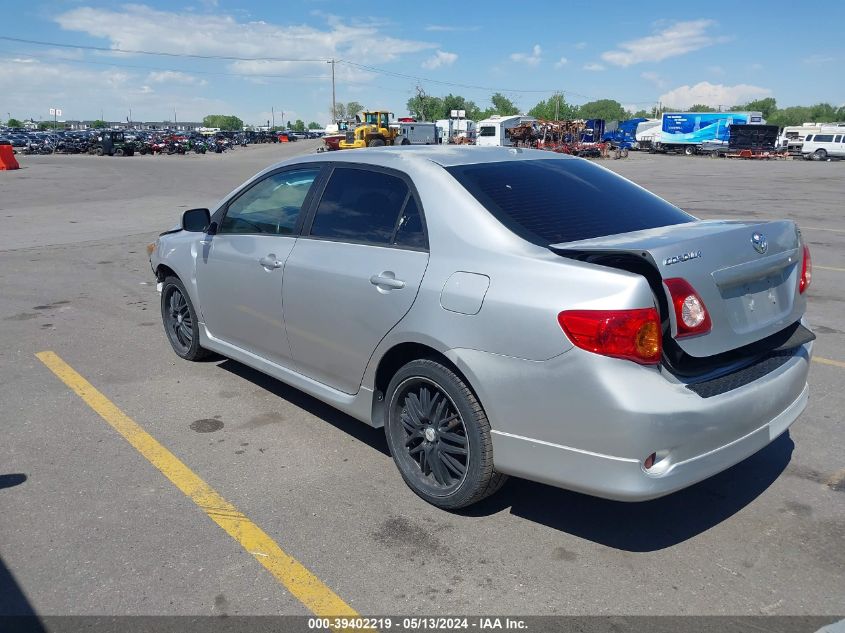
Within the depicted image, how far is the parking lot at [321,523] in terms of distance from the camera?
2826 millimetres

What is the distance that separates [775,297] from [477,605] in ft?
6.44

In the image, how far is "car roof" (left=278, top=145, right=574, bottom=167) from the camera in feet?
12.6

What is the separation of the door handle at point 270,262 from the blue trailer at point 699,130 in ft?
210

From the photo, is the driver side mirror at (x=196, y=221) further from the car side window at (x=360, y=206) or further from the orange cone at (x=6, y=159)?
the orange cone at (x=6, y=159)

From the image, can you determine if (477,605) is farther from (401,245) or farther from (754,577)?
(401,245)

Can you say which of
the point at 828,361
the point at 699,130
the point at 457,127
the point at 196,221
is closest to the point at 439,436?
the point at 196,221


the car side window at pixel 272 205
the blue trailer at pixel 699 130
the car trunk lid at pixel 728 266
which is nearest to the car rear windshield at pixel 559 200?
the car trunk lid at pixel 728 266

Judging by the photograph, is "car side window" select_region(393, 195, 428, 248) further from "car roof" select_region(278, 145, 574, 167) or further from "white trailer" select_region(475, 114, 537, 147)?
"white trailer" select_region(475, 114, 537, 147)

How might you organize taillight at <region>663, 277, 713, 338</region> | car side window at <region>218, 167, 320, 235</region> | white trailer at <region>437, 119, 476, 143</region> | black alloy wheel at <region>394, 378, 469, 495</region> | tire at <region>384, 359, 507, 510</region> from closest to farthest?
taillight at <region>663, 277, 713, 338</region> → tire at <region>384, 359, 507, 510</region> → black alloy wheel at <region>394, 378, 469, 495</region> → car side window at <region>218, 167, 320, 235</region> → white trailer at <region>437, 119, 476, 143</region>

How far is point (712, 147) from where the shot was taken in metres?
61.6

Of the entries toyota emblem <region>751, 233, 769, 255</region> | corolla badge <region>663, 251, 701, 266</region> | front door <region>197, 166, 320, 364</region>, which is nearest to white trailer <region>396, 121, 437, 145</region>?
front door <region>197, 166, 320, 364</region>

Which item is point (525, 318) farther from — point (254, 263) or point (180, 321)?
point (180, 321)

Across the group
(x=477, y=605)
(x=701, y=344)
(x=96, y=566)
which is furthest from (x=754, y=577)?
(x=96, y=566)

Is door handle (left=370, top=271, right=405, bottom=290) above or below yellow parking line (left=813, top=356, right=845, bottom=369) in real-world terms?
above
